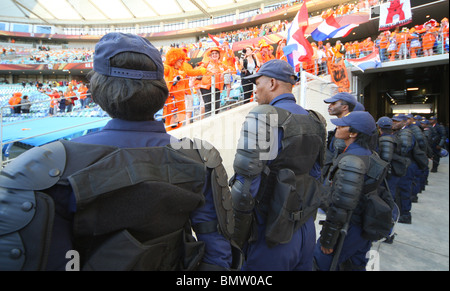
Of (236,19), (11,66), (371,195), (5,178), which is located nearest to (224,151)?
(371,195)

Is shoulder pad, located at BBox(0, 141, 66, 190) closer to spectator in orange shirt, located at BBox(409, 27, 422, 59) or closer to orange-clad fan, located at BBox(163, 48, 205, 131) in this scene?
orange-clad fan, located at BBox(163, 48, 205, 131)

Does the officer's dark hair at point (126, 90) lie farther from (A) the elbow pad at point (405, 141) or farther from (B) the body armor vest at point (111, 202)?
(A) the elbow pad at point (405, 141)

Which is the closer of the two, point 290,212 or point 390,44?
point 290,212

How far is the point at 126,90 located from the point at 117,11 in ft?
136

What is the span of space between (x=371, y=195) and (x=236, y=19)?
30.7 metres

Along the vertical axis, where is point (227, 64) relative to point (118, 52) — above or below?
above

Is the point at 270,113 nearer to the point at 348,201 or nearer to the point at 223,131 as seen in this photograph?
the point at 348,201

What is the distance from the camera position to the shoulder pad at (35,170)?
681mm

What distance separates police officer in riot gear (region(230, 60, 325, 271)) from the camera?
167cm

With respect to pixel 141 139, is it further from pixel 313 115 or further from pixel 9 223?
pixel 313 115

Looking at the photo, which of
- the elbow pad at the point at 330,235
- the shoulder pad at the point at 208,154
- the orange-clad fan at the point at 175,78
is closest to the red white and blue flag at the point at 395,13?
the orange-clad fan at the point at 175,78

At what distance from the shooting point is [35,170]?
0.70 meters

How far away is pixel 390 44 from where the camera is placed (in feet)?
38.6

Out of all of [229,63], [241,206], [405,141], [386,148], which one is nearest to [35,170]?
[241,206]
